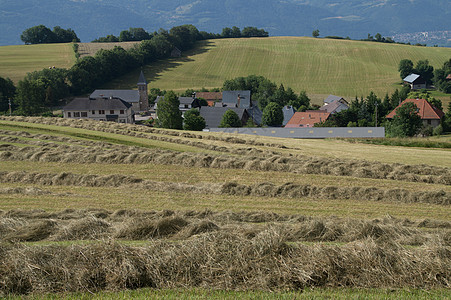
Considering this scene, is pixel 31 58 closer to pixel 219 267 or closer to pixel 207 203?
pixel 207 203

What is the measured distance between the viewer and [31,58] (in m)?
142

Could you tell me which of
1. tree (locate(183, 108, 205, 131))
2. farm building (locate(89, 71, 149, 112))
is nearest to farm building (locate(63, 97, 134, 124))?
farm building (locate(89, 71, 149, 112))

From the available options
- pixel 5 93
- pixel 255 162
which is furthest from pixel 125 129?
pixel 5 93

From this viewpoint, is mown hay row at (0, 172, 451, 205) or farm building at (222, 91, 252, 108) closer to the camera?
mown hay row at (0, 172, 451, 205)

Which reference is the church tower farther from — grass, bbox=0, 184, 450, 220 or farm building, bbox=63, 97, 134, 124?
grass, bbox=0, 184, 450, 220

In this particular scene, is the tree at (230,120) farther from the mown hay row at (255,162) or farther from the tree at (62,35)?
the tree at (62,35)

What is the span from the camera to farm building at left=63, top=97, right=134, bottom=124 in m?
93.2

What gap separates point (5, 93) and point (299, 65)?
90.8m

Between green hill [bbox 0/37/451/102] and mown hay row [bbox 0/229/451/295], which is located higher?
green hill [bbox 0/37/451/102]

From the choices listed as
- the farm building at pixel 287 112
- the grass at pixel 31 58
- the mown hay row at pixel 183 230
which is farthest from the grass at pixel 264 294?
the grass at pixel 31 58

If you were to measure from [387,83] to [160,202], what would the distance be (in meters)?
119

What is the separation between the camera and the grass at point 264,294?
766cm

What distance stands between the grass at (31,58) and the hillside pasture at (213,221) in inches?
4265

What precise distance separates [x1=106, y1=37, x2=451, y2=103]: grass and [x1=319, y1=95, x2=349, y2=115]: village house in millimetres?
6038
